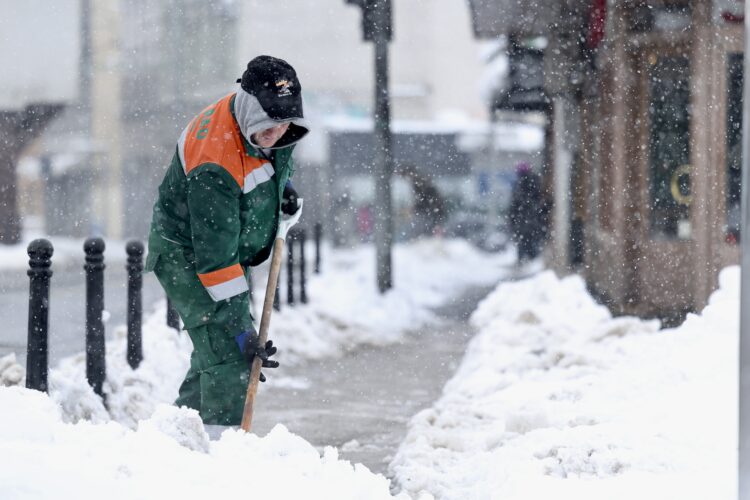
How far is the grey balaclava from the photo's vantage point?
3857 mm

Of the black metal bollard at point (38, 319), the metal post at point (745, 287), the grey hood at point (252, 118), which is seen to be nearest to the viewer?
the metal post at point (745, 287)

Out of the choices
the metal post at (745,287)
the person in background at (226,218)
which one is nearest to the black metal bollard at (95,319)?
the person in background at (226,218)

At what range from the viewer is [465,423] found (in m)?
5.25

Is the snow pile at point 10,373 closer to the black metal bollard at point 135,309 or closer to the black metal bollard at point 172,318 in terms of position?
the black metal bollard at point 135,309

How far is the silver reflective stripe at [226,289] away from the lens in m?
3.95

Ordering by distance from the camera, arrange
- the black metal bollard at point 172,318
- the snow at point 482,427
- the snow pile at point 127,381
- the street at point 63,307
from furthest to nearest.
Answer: the street at point 63,307
the black metal bollard at point 172,318
the snow pile at point 127,381
the snow at point 482,427

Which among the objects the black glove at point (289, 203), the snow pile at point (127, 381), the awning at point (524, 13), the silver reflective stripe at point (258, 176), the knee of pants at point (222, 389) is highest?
the awning at point (524, 13)

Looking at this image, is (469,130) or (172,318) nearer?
(172,318)

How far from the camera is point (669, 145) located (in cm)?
1023

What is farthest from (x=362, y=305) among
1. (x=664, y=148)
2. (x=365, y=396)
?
(x=365, y=396)

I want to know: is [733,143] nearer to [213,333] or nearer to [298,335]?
[298,335]

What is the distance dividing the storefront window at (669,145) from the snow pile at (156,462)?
284 inches

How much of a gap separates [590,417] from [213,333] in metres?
1.79

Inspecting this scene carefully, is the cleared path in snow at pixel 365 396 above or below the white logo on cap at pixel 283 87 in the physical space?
below
